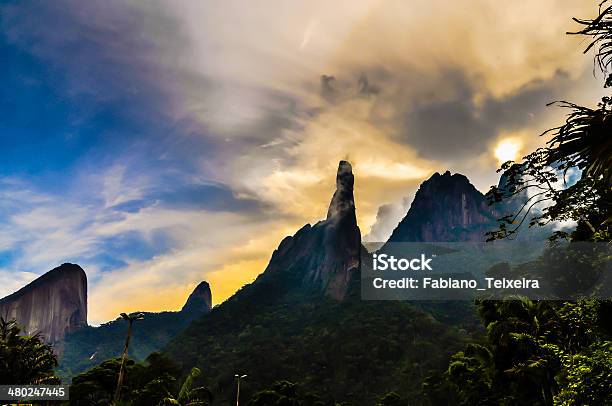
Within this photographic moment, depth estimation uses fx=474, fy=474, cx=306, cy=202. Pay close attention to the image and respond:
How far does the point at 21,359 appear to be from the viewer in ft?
101

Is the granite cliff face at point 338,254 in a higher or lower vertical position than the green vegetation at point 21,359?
higher

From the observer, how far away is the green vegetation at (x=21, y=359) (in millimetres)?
30078

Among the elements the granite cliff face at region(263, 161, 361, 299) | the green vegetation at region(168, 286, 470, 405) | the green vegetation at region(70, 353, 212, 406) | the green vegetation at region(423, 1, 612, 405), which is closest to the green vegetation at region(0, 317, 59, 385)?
the green vegetation at region(70, 353, 212, 406)

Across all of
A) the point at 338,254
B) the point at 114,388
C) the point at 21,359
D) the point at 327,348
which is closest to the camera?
the point at 21,359

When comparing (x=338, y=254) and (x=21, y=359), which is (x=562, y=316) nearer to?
(x=21, y=359)

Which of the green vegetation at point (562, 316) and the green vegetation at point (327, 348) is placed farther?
the green vegetation at point (327, 348)

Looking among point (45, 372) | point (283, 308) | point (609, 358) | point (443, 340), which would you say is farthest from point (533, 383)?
point (283, 308)

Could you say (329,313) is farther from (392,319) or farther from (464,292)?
(464,292)

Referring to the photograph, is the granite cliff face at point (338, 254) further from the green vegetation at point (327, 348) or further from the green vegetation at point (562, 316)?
the green vegetation at point (562, 316)

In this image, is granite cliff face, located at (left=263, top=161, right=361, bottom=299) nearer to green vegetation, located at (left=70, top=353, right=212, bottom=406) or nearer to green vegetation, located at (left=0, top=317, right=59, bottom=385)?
green vegetation, located at (left=70, top=353, right=212, bottom=406)

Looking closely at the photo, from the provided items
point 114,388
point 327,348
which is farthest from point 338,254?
point 114,388

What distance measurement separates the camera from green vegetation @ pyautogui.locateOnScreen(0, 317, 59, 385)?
98.7 ft

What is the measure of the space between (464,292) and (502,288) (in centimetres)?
11579

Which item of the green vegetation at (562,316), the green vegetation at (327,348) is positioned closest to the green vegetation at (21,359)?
the green vegetation at (562,316)
